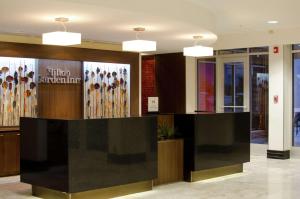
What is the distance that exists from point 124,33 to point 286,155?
5128 mm

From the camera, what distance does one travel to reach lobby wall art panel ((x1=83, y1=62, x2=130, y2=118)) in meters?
10.5

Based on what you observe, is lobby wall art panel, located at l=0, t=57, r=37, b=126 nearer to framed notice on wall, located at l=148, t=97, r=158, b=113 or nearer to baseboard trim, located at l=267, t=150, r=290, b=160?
framed notice on wall, located at l=148, t=97, r=158, b=113

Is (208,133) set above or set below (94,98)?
below

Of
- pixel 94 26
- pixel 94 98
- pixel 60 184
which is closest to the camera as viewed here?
pixel 60 184

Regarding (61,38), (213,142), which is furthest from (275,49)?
(61,38)

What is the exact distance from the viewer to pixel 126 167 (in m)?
7.04

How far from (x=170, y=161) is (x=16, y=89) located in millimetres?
3472

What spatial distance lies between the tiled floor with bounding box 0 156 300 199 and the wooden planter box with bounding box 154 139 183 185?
0.16 metres

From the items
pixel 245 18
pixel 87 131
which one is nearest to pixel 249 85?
pixel 245 18

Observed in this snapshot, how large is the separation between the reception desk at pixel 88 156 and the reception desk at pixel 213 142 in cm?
91

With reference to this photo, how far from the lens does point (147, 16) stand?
6891mm

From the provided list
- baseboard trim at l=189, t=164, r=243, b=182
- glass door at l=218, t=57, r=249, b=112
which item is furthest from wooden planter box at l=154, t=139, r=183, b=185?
glass door at l=218, t=57, r=249, b=112

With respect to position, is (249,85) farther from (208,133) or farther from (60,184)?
(60,184)

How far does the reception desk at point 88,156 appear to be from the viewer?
21.0ft
